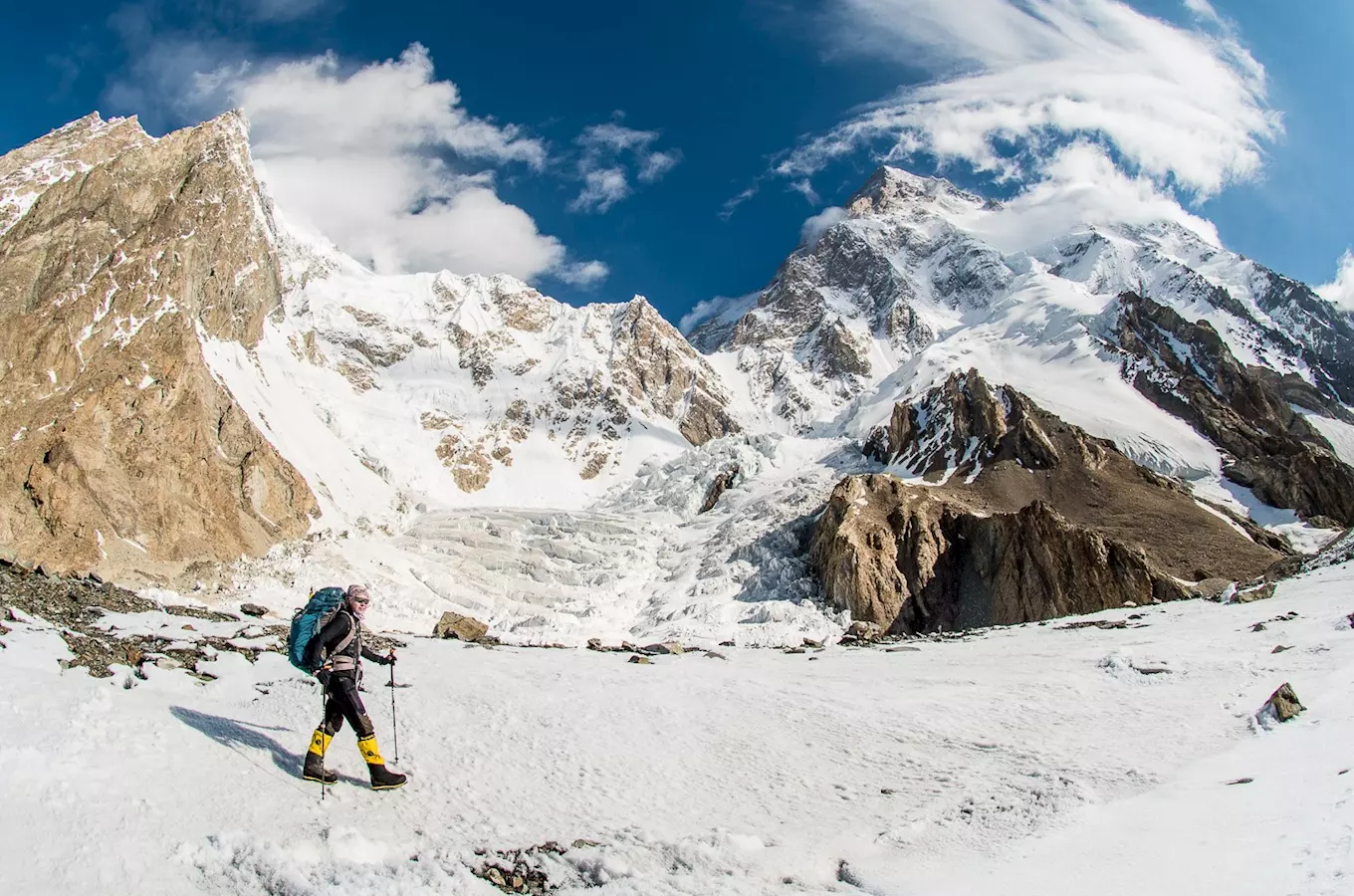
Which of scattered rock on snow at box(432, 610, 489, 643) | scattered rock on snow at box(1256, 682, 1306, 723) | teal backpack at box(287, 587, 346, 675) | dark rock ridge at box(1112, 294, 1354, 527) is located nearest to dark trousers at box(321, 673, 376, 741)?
teal backpack at box(287, 587, 346, 675)

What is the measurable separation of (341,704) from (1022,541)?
64.3m

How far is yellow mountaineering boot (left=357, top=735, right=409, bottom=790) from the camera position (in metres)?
8.02

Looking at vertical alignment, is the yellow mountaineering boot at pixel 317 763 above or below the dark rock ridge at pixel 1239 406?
below

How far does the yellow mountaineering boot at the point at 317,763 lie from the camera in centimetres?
797

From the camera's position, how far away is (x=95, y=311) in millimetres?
79062

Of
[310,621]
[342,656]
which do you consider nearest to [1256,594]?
[342,656]

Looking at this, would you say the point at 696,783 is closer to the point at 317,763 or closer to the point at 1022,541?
the point at 317,763

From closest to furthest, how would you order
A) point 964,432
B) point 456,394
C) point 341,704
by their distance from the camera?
point 341,704, point 964,432, point 456,394

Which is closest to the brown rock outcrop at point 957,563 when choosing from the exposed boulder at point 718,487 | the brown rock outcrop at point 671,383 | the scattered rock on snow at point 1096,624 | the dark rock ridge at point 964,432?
the dark rock ridge at point 964,432

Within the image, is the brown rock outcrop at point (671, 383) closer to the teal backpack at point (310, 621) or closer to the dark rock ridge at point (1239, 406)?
the dark rock ridge at point (1239, 406)

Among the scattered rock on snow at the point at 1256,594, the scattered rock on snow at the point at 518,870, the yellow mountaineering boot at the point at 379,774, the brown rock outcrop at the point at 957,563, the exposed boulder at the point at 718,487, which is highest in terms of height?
the exposed boulder at the point at 718,487

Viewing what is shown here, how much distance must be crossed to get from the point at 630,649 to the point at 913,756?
34.0 feet

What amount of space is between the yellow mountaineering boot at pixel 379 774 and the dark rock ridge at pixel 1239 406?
10197 centimetres

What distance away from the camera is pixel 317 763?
7984 mm
